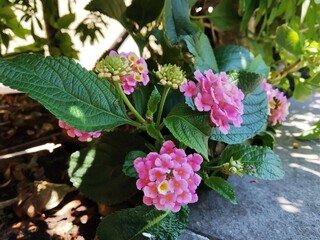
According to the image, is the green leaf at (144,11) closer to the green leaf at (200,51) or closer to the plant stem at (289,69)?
the green leaf at (200,51)

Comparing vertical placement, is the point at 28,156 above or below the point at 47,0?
below

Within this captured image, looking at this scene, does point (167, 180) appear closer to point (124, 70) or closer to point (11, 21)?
point (124, 70)

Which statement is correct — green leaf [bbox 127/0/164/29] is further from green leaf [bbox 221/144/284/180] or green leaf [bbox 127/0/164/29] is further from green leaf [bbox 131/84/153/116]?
green leaf [bbox 221/144/284/180]

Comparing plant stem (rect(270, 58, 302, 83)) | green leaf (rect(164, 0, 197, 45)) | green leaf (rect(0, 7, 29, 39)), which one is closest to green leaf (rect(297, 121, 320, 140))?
plant stem (rect(270, 58, 302, 83))

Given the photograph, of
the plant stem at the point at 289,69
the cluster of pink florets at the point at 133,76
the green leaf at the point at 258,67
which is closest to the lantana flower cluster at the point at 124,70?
the cluster of pink florets at the point at 133,76

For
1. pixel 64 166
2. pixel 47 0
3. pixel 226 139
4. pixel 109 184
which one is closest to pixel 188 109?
pixel 226 139

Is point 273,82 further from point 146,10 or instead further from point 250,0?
point 146,10
